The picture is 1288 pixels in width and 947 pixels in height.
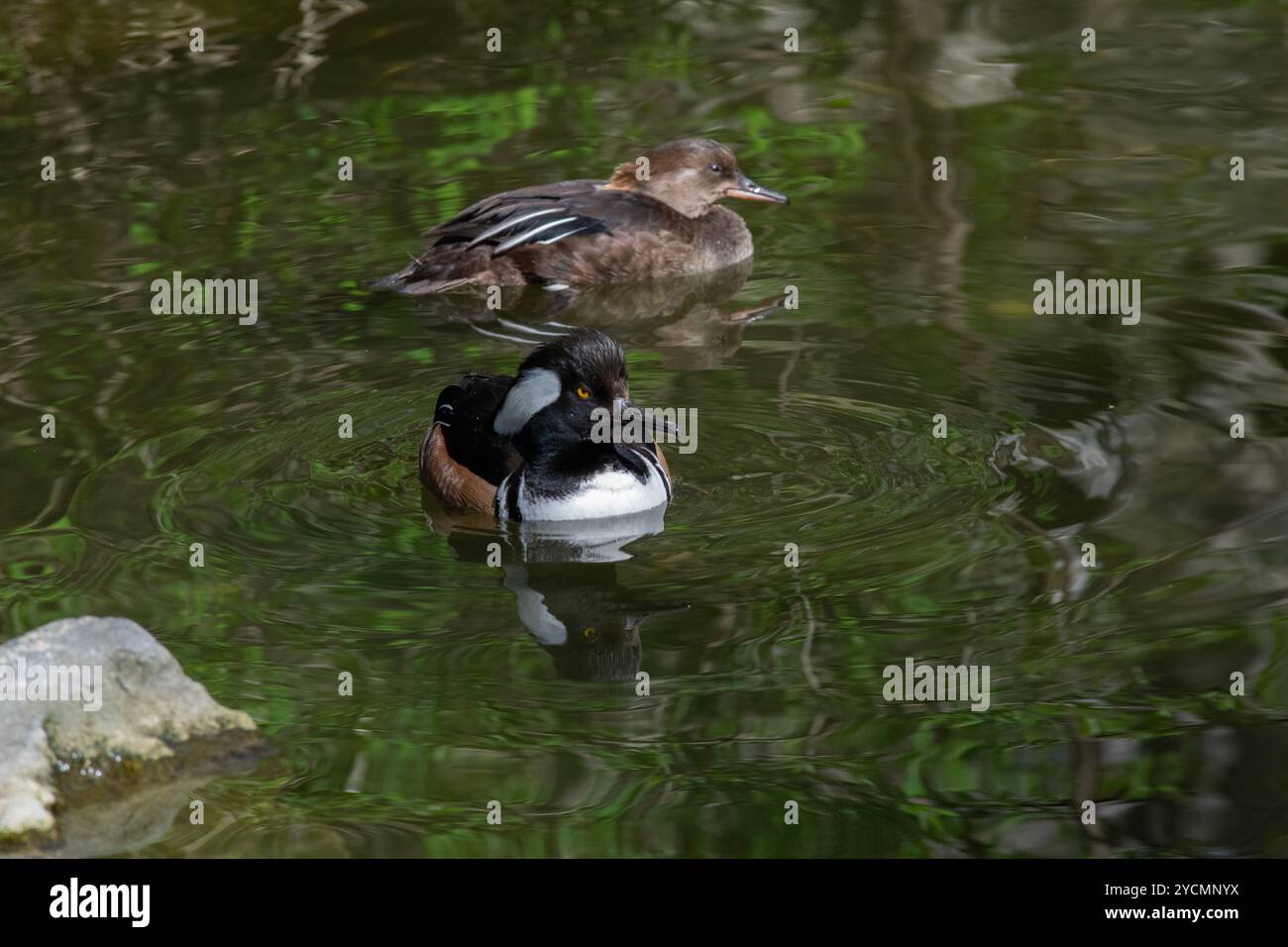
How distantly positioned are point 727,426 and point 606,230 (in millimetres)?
3064

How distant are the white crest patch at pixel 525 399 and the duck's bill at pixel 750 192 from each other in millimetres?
4346

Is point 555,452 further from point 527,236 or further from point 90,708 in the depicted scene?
point 527,236

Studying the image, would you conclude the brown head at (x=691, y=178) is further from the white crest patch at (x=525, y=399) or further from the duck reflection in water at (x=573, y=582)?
the duck reflection in water at (x=573, y=582)

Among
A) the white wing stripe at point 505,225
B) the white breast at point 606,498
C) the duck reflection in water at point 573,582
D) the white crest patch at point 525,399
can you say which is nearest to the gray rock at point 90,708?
the duck reflection in water at point 573,582

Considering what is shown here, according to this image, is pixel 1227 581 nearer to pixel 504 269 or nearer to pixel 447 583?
pixel 447 583

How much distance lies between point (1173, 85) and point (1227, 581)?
306 inches

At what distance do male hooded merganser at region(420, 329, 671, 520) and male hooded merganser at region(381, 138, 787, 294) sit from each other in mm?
3033

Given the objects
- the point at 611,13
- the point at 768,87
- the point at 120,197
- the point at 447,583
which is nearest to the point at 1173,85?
the point at 768,87

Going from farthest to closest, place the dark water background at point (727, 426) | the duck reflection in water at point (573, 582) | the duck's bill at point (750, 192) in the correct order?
1. the duck's bill at point (750, 192)
2. the duck reflection in water at point (573, 582)
3. the dark water background at point (727, 426)

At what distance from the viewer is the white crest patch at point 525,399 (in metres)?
8.23

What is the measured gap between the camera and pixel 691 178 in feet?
40.4

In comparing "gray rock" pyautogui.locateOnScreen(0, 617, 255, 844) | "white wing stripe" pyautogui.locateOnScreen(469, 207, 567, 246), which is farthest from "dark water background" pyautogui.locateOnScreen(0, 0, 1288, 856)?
"white wing stripe" pyautogui.locateOnScreen(469, 207, 567, 246)

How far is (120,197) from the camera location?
→ 12.9 m

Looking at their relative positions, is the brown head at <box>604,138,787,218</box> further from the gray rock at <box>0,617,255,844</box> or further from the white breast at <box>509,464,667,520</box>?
the gray rock at <box>0,617,255,844</box>
